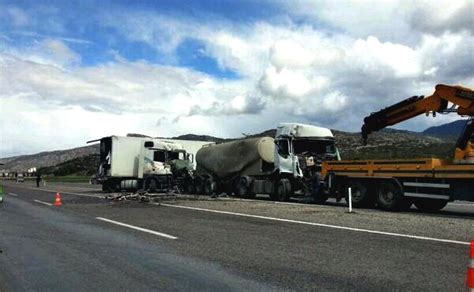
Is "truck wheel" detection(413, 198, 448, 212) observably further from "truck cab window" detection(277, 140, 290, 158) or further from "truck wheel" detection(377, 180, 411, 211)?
"truck cab window" detection(277, 140, 290, 158)

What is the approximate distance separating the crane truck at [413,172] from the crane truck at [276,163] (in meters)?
2.21

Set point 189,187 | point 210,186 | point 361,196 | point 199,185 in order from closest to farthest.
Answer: point 361,196, point 210,186, point 199,185, point 189,187

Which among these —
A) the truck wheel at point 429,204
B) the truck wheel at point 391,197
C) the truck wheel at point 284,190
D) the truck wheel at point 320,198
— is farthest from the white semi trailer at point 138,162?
the truck wheel at point 429,204

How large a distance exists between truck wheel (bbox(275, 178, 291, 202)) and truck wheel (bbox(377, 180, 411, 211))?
5.59 meters

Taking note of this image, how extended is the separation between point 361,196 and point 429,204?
225 cm

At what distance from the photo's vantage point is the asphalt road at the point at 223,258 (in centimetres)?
732

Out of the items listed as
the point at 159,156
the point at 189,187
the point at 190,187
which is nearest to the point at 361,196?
the point at 190,187

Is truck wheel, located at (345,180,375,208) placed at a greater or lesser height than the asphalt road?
greater

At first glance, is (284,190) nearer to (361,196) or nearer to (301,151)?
(301,151)

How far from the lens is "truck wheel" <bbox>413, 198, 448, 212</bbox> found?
1892cm

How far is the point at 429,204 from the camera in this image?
19172mm

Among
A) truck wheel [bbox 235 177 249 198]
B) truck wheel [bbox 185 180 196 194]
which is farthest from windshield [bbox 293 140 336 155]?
truck wheel [bbox 185 180 196 194]

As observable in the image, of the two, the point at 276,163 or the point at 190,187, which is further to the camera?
the point at 190,187

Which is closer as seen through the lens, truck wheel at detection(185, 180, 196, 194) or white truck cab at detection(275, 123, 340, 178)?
white truck cab at detection(275, 123, 340, 178)
